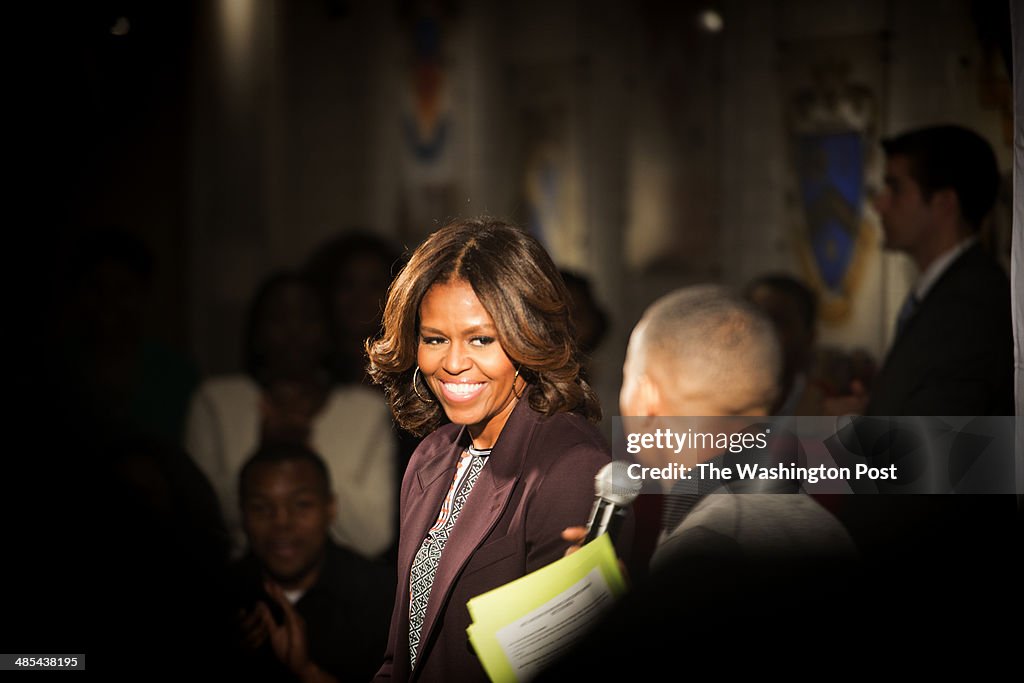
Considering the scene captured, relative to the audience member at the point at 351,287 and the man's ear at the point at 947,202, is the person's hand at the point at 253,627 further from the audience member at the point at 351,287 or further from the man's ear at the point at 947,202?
the man's ear at the point at 947,202

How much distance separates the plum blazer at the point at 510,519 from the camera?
1405 mm

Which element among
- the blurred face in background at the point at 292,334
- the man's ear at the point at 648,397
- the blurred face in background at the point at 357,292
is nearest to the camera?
the man's ear at the point at 648,397

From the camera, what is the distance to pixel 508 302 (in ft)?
4.49

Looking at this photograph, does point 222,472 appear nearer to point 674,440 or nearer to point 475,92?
point 674,440

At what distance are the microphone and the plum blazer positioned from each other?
0.5 inches

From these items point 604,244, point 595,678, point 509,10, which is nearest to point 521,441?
point 595,678

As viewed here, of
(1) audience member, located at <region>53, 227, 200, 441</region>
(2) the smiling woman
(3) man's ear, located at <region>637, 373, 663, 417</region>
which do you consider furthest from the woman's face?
(1) audience member, located at <region>53, 227, 200, 441</region>

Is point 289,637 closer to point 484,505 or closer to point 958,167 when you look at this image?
point 484,505

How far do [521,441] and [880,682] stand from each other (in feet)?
2.56

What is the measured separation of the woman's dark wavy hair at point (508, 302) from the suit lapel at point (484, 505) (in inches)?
1.8

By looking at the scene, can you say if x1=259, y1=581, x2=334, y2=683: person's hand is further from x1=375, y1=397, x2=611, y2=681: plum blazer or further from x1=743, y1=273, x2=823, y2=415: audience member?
x1=743, y1=273, x2=823, y2=415: audience member

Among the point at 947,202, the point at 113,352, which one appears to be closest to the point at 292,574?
the point at 113,352

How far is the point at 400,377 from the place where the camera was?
1521mm

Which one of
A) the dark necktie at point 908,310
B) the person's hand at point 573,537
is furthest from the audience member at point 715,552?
the dark necktie at point 908,310
